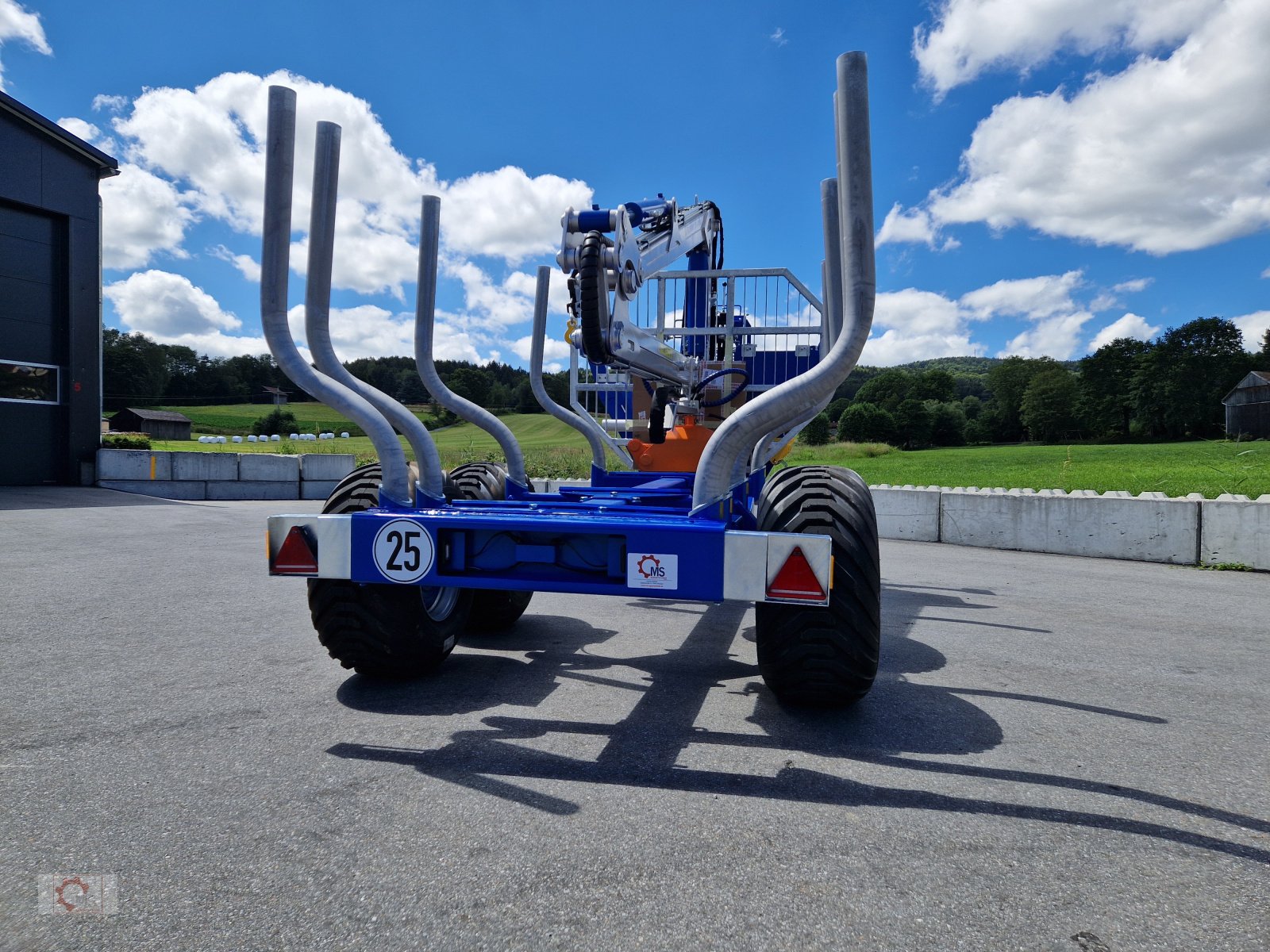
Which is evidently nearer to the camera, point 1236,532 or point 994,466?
point 1236,532

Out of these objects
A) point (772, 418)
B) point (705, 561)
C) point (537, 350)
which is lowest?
point (705, 561)

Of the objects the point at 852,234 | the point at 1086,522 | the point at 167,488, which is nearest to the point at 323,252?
the point at 852,234

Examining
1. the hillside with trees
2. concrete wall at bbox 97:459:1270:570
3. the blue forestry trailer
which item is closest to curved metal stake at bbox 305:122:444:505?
the blue forestry trailer

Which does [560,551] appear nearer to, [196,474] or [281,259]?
[281,259]

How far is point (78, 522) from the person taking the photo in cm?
1120

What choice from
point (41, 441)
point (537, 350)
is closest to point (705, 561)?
point (537, 350)

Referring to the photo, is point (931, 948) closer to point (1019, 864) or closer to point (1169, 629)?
point (1019, 864)

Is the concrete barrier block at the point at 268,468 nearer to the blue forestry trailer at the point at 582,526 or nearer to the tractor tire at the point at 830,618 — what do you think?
the blue forestry trailer at the point at 582,526

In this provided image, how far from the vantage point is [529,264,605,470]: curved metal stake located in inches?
243

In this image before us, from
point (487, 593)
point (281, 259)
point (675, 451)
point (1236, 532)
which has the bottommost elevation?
point (487, 593)

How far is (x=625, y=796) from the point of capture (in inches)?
106

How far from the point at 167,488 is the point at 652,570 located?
58.9 feet

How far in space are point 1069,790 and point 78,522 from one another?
12764 mm

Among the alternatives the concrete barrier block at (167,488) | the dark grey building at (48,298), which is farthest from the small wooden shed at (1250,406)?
the dark grey building at (48,298)
